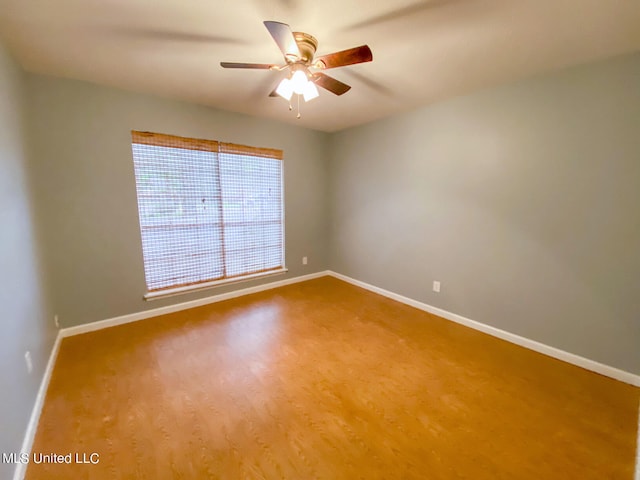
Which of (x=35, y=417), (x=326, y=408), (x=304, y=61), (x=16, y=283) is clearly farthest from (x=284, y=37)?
(x=35, y=417)

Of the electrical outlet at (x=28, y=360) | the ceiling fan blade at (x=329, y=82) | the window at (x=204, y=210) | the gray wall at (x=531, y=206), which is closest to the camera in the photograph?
the electrical outlet at (x=28, y=360)

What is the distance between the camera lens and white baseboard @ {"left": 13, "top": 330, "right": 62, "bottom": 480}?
127 centimetres

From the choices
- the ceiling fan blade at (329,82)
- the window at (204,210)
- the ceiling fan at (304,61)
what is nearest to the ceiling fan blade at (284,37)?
the ceiling fan at (304,61)

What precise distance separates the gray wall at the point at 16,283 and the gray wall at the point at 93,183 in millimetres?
319

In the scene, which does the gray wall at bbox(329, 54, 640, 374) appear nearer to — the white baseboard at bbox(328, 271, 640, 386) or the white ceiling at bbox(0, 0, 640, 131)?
the white baseboard at bbox(328, 271, 640, 386)

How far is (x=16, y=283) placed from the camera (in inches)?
61.1

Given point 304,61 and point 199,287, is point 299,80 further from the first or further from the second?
point 199,287

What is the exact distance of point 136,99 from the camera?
266cm

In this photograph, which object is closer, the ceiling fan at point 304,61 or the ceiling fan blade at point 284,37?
the ceiling fan blade at point 284,37

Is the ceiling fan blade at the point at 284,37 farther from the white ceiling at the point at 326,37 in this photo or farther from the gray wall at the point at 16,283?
the gray wall at the point at 16,283

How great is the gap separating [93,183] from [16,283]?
4.42 feet

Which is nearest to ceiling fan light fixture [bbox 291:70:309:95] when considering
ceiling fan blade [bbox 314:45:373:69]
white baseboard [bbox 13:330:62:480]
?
ceiling fan blade [bbox 314:45:373:69]

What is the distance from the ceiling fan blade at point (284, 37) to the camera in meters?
1.26

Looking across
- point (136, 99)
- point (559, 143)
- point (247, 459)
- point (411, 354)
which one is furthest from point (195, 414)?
point (559, 143)
